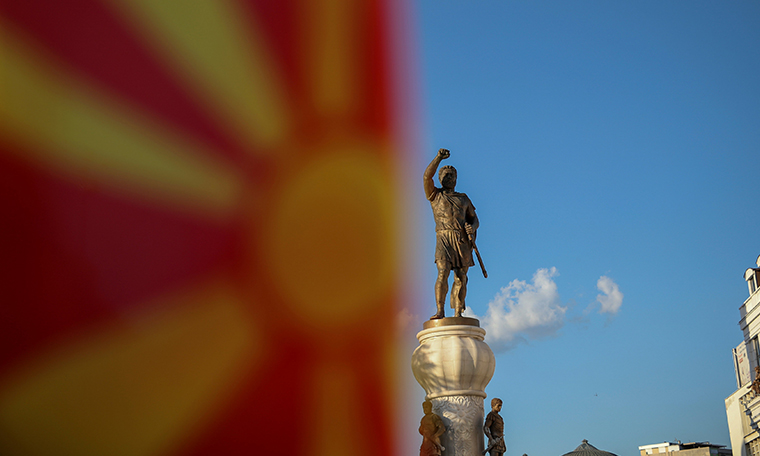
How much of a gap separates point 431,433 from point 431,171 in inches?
141

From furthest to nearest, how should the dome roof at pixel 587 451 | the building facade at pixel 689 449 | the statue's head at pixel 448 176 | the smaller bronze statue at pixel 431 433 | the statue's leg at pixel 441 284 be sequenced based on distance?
the building facade at pixel 689 449 → the dome roof at pixel 587 451 → the statue's head at pixel 448 176 → the statue's leg at pixel 441 284 → the smaller bronze statue at pixel 431 433

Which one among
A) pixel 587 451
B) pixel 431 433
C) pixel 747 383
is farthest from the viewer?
pixel 747 383

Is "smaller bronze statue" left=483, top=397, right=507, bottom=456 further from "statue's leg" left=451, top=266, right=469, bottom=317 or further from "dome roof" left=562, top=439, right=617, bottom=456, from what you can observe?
"dome roof" left=562, top=439, right=617, bottom=456

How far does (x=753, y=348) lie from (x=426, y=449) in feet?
98.0

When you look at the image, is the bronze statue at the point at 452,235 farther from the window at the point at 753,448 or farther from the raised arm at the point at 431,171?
the window at the point at 753,448

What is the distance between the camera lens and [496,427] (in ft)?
27.5

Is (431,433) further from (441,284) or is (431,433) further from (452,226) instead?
(452,226)

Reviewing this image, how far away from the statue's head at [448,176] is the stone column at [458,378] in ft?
6.96

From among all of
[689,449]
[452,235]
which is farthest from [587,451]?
[689,449]

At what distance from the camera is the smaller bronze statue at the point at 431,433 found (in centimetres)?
805

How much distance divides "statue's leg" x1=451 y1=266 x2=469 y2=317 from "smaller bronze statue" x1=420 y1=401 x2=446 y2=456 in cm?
173

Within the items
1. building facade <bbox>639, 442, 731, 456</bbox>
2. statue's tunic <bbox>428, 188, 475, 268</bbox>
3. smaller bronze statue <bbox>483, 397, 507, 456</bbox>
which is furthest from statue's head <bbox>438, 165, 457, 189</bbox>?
building facade <bbox>639, 442, 731, 456</bbox>

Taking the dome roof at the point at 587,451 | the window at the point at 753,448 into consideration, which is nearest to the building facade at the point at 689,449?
the window at the point at 753,448

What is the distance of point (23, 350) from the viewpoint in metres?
12.5
